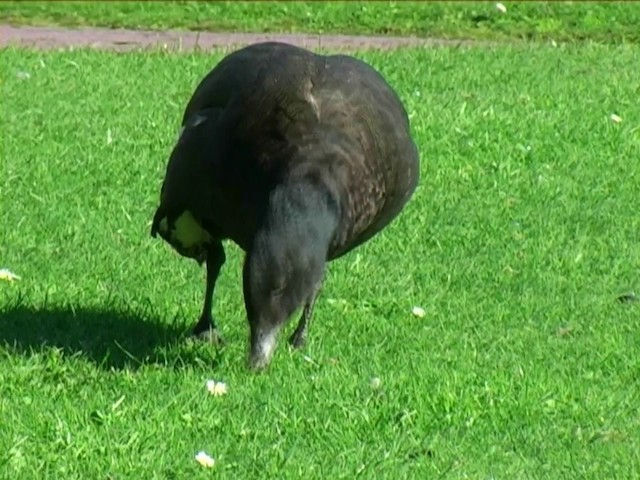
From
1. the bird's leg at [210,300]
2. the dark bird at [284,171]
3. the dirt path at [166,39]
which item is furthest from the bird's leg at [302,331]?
the dirt path at [166,39]

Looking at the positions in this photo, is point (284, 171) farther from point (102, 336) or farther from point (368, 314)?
point (368, 314)

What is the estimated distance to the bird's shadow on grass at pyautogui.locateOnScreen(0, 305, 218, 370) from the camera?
617 cm

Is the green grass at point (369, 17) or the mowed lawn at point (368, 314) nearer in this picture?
the mowed lawn at point (368, 314)

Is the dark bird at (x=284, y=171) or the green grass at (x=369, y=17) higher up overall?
the dark bird at (x=284, y=171)

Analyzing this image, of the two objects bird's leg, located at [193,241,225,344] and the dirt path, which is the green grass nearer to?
the dirt path

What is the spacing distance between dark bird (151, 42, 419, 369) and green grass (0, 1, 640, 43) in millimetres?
8995

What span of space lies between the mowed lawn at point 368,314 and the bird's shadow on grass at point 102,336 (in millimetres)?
16

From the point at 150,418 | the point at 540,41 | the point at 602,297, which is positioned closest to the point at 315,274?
the point at 150,418

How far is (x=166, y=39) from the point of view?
48.0ft

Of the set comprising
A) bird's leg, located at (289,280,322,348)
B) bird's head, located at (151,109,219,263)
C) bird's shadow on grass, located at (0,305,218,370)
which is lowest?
bird's shadow on grass, located at (0,305,218,370)

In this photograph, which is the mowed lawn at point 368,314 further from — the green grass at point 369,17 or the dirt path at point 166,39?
the green grass at point 369,17

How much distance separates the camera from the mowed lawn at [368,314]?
5.25 m

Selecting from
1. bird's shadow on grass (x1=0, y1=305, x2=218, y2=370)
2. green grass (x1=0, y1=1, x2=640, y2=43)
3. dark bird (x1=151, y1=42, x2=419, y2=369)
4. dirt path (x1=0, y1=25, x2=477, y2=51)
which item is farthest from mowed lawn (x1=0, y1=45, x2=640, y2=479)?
green grass (x1=0, y1=1, x2=640, y2=43)

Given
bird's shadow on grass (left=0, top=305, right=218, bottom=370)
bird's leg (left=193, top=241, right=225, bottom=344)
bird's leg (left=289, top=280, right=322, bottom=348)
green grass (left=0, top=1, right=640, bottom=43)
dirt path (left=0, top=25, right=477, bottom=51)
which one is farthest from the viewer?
green grass (left=0, top=1, right=640, bottom=43)
